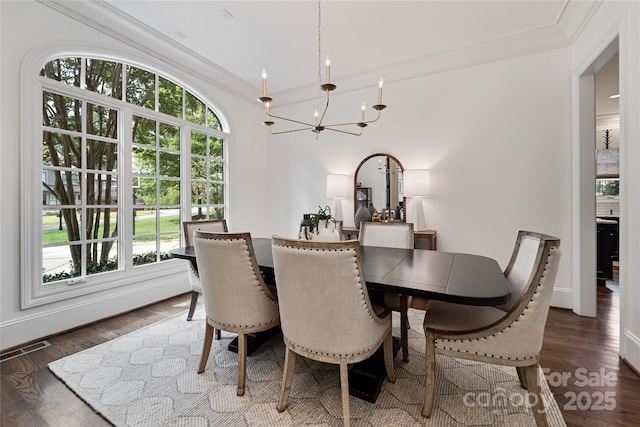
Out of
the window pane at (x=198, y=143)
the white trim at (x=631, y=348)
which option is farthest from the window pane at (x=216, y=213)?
the white trim at (x=631, y=348)

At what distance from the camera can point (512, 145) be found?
3.13 metres

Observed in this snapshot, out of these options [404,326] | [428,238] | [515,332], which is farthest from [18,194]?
[428,238]

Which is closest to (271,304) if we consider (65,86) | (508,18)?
(65,86)

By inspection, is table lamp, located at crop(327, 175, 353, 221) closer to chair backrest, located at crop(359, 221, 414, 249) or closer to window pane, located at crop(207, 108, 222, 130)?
chair backrest, located at crop(359, 221, 414, 249)

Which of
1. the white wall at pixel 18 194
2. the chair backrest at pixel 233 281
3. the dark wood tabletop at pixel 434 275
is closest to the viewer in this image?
the dark wood tabletop at pixel 434 275

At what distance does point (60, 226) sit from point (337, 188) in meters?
2.98

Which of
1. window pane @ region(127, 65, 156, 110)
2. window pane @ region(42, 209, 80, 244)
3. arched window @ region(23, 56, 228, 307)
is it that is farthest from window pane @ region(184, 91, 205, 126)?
window pane @ region(42, 209, 80, 244)

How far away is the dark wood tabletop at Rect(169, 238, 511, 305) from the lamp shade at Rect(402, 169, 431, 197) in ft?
4.54

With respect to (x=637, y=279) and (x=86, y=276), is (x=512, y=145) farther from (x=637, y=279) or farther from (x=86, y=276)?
(x=86, y=276)

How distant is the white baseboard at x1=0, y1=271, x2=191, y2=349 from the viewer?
223 cm

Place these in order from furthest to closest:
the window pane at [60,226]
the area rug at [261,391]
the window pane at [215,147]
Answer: the window pane at [215,147] → the window pane at [60,226] → the area rug at [261,391]

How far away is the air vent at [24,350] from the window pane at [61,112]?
1.84 metres

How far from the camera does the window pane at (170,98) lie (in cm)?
344

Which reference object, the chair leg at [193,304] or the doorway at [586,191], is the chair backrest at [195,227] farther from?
the doorway at [586,191]
